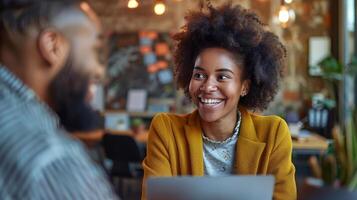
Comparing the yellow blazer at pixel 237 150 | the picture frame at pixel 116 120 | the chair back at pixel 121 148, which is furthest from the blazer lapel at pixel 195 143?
the picture frame at pixel 116 120

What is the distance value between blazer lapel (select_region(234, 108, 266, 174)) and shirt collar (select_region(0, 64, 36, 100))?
3.97 ft

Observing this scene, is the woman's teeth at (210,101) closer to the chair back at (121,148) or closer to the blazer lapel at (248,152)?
the blazer lapel at (248,152)

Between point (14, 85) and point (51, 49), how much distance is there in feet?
0.28

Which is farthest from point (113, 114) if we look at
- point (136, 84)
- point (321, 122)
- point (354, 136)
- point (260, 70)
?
point (354, 136)

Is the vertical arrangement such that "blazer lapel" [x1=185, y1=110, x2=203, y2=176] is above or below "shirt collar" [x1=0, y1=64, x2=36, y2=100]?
below

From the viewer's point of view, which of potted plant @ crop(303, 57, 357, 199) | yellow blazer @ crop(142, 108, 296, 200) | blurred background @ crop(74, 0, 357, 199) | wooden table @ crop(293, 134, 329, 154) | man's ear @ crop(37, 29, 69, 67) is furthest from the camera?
blurred background @ crop(74, 0, 357, 199)

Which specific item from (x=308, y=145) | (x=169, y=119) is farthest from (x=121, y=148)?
(x=169, y=119)

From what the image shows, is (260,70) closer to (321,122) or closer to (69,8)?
(69,8)

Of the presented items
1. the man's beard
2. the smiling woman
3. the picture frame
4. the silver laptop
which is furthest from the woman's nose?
the picture frame

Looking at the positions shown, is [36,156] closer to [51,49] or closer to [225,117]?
[51,49]

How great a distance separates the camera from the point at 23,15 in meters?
0.86

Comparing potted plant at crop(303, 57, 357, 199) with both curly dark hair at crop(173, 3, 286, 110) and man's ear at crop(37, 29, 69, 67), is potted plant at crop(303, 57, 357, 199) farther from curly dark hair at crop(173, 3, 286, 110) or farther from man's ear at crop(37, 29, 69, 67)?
curly dark hair at crop(173, 3, 286, 110)

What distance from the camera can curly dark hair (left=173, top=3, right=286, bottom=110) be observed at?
2.04 m

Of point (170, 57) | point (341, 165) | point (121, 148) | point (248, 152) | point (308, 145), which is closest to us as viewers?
point (341, 165)
